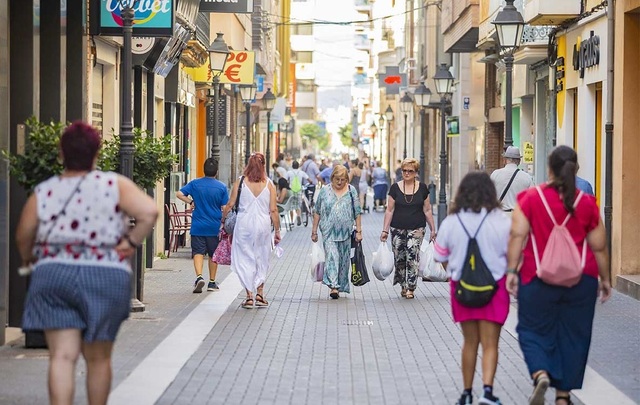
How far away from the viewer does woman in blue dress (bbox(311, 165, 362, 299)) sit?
17.7m

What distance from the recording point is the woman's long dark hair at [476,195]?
369 inches

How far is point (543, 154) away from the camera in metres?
29.4

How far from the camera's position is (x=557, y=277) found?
30.1 feet

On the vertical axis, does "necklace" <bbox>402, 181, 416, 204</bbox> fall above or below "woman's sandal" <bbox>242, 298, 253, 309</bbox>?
above

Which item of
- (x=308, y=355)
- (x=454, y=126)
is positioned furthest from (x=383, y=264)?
(x=454, y=126)

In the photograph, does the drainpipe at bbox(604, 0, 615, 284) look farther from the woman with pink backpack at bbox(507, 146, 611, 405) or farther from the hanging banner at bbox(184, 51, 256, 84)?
the hanging banner at bbox(184, 51, 256, 84)

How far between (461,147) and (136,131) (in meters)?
28.7

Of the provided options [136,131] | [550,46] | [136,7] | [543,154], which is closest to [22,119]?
[136,131]

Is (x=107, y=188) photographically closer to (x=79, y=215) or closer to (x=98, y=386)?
(x=79, y=215)

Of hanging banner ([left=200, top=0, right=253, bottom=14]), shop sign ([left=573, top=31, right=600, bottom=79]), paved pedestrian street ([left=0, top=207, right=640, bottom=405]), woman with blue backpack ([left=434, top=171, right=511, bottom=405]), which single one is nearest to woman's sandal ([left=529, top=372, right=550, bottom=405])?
woman with blue backpack ([left=434, top=171, right=511, bottom=405])

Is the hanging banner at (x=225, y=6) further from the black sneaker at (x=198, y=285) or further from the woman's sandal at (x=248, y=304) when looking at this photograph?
the woman's sandal at (x=248, y=304)

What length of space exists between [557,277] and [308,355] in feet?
11.5

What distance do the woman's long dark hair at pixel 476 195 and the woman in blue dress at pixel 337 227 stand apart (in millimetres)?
8175

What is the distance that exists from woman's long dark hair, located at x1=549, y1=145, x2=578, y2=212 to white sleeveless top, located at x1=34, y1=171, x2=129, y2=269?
3.04 metres
